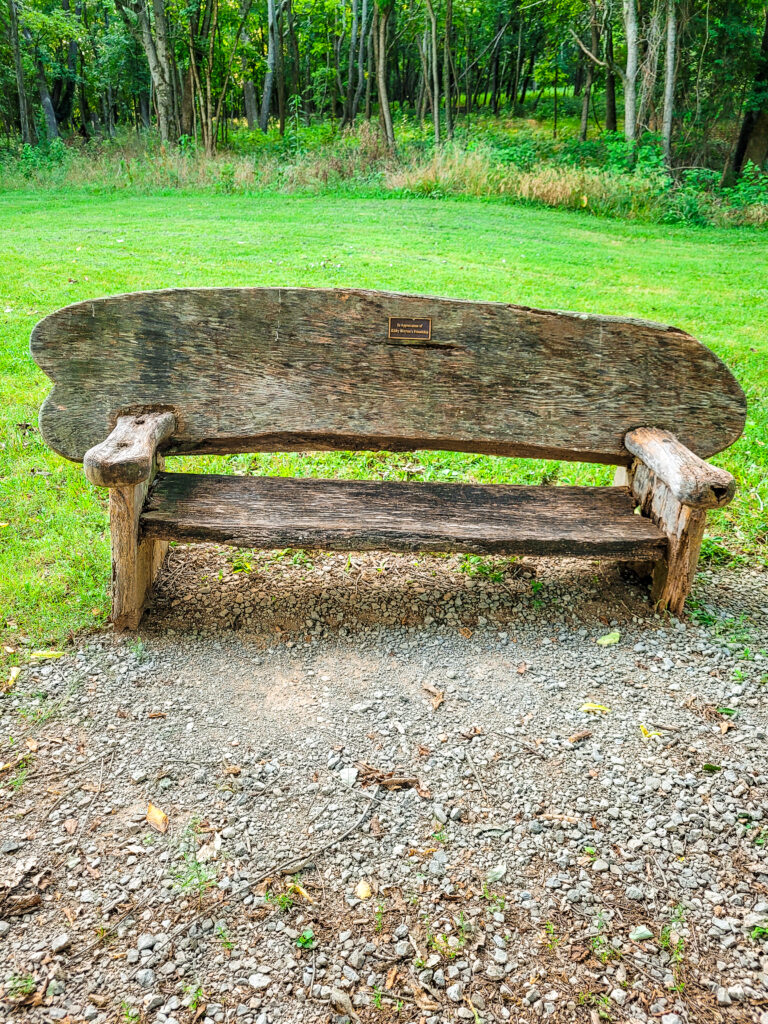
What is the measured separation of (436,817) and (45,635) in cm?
168

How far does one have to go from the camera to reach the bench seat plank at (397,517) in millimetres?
2770

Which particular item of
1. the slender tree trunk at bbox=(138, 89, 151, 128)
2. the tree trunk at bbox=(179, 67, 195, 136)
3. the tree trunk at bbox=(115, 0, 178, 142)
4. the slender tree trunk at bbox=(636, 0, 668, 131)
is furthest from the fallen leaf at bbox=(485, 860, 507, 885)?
the slender tree trunk at bbox=(138, 89, 151, 128)

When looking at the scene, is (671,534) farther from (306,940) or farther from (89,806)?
(89,806)

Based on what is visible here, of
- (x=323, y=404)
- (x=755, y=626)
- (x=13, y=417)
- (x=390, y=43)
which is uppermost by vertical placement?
(x=390, y=43)

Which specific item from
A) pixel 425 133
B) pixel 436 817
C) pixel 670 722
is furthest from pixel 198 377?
pixel 425 133

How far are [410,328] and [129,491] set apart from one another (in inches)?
49.7

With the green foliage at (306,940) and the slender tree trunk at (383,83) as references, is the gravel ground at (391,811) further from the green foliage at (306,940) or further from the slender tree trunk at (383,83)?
the slender tree trunk at (383,83)

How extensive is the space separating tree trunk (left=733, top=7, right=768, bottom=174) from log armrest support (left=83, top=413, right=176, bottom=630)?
20.6 m

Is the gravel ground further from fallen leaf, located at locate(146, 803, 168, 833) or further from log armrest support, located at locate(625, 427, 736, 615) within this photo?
log armrest support, located at locate(625, 427, 736, 615)

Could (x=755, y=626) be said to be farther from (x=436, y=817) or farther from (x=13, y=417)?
(x=13, y=417)

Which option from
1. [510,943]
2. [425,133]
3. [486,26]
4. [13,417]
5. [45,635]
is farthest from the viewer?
[486,26]

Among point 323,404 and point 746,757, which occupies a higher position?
point 323,404

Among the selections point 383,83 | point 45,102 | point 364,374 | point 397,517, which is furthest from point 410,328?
point 45,102

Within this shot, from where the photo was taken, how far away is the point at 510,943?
175cm
